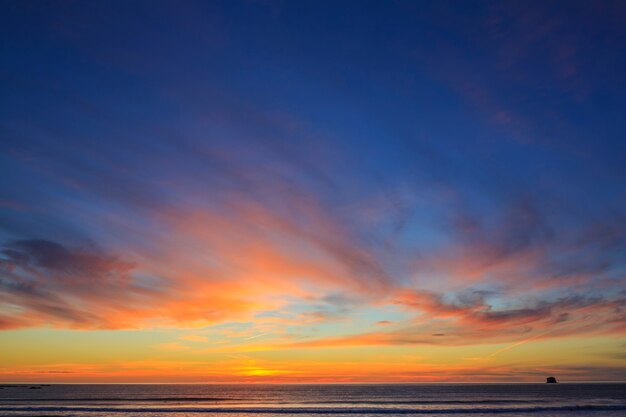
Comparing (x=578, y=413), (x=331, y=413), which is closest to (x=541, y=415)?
(x=578, y=413)

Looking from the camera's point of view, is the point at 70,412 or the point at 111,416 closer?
the point at 111,416

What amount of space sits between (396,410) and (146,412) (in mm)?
36443

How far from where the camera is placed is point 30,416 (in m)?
58.6

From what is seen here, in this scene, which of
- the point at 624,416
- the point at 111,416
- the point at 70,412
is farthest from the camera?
the point at 70,412

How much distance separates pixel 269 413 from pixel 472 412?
2871cm

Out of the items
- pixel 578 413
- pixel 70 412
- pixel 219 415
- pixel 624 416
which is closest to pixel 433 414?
pixel 578 413

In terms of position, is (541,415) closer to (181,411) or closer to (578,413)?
(578,413)

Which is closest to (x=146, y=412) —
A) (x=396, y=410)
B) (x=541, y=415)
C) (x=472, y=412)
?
(x=396, y=410)

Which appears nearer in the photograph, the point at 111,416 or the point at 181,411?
the point at 111,416

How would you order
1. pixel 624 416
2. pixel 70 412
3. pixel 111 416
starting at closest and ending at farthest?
pixel 624 416 < pixel 111 416 < pixel 70 412

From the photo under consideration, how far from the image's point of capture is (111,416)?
194 ft

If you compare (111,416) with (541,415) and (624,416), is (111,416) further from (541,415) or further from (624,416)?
(624,416)

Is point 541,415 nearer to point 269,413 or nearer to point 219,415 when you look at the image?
point 269,413

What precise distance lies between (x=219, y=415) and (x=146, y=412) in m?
11.4
